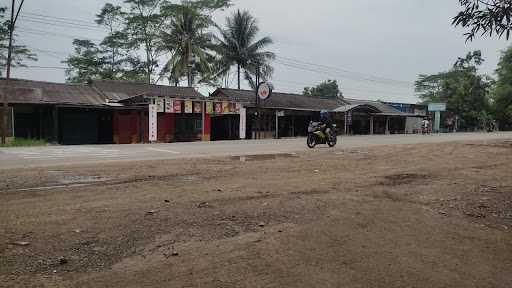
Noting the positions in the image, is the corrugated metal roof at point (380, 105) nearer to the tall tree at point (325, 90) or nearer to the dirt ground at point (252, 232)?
the tall tree at point (325, 90)

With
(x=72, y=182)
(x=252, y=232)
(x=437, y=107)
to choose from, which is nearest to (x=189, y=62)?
(x=72, y=182)

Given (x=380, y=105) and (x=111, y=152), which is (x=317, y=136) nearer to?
(x=111, y=152)

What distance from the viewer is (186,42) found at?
34.6 metres

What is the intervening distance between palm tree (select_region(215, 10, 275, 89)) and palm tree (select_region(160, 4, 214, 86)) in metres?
1.56

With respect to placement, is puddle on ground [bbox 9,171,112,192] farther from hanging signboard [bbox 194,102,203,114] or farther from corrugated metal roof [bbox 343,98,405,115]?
corrugated metal roof [bbox 343,98,405,115]

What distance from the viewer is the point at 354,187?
25.3 feet

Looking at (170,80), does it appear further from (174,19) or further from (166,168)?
(166,168)

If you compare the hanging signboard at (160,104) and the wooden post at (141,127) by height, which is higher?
the hanging signboard at (160,104)

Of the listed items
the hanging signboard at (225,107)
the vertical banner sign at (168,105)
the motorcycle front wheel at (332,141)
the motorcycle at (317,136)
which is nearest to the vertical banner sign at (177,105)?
the vertical banner sign at (168,105)

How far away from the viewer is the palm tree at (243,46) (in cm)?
3684

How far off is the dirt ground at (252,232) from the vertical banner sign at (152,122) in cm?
1614

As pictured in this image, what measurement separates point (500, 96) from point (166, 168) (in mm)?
38920

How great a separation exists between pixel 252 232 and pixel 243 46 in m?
33.7

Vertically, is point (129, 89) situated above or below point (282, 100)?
above
